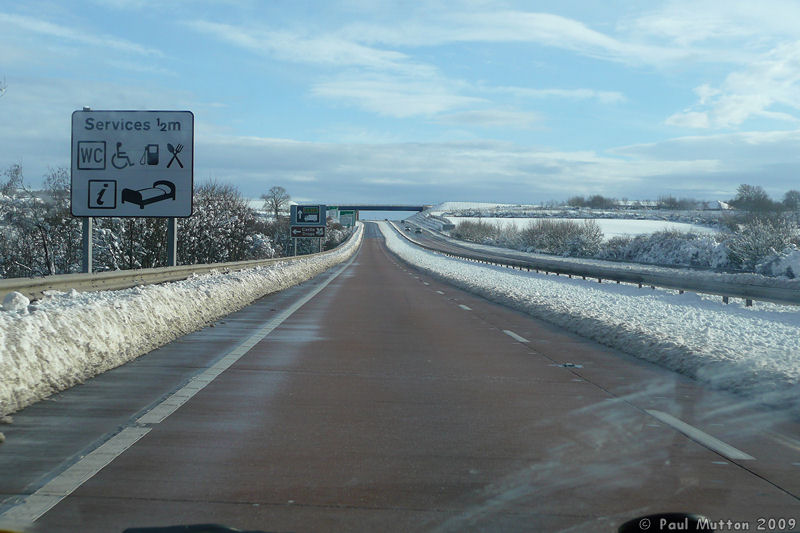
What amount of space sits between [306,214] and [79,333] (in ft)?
211

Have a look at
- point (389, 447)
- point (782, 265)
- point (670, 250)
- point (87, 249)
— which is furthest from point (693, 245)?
point (389, 447)

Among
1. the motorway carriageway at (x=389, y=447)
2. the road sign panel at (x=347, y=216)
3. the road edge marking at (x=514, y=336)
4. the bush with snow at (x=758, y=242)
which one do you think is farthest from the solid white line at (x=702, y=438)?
the road sign panel at (x=347, y=216)

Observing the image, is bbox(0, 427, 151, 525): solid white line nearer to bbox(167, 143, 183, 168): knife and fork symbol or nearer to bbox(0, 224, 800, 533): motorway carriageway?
bbox(0, 224, 800, 533): motorway carriageway

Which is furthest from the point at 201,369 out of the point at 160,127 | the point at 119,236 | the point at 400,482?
the point at 119,236

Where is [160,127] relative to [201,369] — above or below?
above

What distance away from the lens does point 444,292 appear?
29.9 metres

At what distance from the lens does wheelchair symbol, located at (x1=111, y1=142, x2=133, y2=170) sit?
21.1m

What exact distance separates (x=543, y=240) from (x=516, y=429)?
9047 centimetres

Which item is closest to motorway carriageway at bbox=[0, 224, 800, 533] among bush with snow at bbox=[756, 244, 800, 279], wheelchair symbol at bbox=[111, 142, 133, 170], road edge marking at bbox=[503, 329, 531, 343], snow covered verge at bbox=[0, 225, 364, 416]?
snow covered verge at bbox=[0, 225, 364, 416]

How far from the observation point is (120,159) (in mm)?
21188

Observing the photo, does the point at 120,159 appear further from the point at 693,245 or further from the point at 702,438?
the point at 693,245

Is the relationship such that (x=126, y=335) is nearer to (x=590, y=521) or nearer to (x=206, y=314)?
(x=206, y=314)

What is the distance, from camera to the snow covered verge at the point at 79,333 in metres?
7.61

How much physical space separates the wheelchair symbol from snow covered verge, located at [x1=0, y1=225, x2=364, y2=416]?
625 cm
